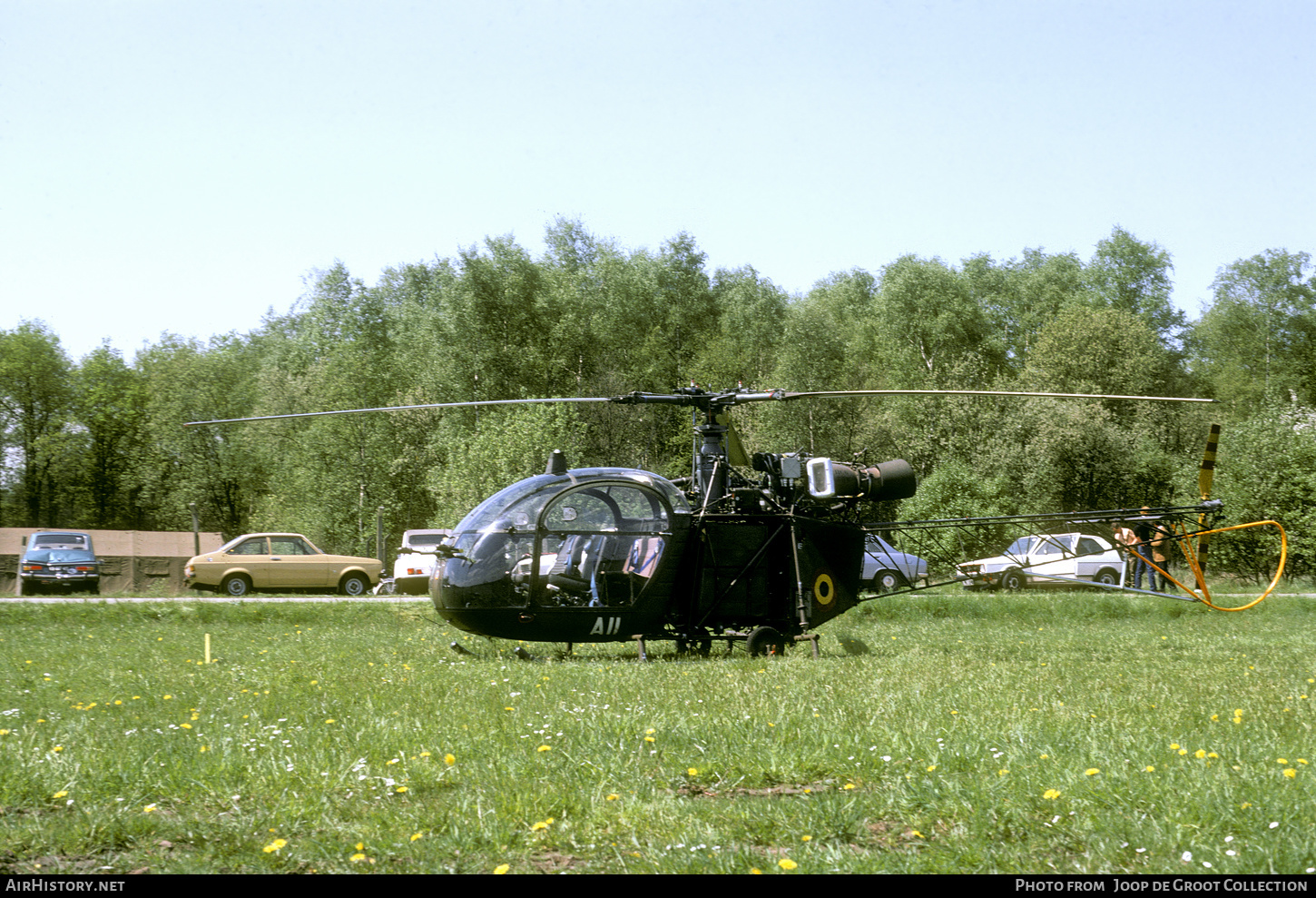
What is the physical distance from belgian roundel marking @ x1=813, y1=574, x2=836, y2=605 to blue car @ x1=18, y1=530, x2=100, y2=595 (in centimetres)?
2488

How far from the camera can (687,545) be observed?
35.8 ft

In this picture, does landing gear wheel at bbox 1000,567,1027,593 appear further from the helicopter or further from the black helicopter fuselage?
the black helicopter fuselage

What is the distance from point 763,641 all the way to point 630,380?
121ft

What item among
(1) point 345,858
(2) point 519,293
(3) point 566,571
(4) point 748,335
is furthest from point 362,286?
(1) point 345,858

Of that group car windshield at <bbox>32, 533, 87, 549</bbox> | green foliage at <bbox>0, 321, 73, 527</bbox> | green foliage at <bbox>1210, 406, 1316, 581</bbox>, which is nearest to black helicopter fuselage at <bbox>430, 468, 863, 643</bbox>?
green foliage at <bbox>1210, 406, 1316, 581</bbox>

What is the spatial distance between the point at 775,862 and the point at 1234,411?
5605 centimetres

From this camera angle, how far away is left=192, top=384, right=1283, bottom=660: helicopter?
10.4 meters

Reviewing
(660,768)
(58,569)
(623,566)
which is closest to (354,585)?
(58,569)

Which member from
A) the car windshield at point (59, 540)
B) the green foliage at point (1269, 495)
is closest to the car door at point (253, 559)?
the car windshield at point (59, 540)

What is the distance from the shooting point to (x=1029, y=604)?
18.1m

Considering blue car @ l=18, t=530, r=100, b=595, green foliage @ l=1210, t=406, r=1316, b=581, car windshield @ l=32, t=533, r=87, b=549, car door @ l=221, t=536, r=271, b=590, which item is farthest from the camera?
car windshield @ l=32, t=533, r=87, b=549

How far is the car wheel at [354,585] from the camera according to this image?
27719 mm

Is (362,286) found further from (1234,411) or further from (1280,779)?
(1280,779)

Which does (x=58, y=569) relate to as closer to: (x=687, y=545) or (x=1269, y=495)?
(x=687, y=545)
